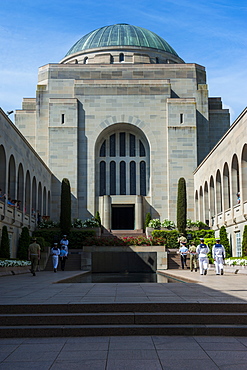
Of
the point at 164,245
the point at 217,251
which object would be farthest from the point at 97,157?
the point at 217,251

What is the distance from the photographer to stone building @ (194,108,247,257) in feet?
84.3

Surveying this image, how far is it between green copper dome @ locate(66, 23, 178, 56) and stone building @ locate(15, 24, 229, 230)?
27.8ft

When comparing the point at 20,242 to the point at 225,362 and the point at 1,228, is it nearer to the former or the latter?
the point at 1,228

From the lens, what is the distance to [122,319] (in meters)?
8.48

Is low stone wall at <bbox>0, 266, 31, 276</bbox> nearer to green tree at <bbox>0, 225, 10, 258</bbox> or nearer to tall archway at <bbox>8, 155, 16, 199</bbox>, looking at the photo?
green tree at <bbox>0, 225, 10, 258</bbox>

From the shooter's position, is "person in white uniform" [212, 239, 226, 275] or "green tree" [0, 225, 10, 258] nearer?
"person in white uniform" [212, 239, 226, 275]

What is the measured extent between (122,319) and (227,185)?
2392 cm

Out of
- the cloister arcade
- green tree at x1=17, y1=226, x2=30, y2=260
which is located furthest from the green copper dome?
green tree at x1=17, y1=226, x2=30, y2=260

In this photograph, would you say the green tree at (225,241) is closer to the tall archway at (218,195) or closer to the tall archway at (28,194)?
the tall archway at (218,195)

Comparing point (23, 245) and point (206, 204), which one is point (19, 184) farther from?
point (206, 204)

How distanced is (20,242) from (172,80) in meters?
22.2

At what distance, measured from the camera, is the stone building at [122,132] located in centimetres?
3972

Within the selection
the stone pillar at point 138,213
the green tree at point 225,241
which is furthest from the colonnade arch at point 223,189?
the stone pillar at point 138,213

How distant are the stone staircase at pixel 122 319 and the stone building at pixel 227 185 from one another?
16.5 m
